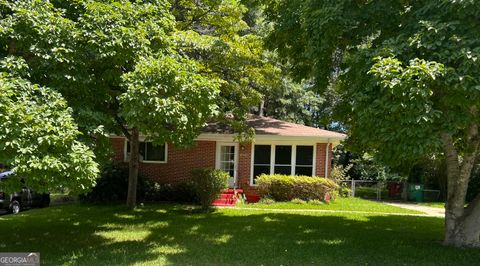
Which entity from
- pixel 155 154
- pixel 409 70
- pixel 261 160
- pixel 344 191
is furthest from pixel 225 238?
pixel 344 191

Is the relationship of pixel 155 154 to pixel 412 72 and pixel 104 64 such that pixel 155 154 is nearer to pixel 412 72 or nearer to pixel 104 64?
pixel 104 64

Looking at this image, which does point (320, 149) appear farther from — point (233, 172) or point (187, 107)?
point (187, 107)

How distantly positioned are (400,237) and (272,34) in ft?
20.8

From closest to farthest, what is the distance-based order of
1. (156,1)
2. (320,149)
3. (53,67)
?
(53,67)
(156,1)
(320,149)

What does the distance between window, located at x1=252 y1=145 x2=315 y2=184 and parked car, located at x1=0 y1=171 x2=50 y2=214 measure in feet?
28.5

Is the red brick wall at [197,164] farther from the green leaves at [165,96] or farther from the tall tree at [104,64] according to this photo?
the green leaves at [165,96]

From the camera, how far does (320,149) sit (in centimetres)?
1922

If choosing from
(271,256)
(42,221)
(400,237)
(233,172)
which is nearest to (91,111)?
(271,256)

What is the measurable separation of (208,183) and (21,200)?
721 centimetres

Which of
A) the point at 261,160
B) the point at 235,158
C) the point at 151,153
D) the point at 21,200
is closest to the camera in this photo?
the point at 21,200

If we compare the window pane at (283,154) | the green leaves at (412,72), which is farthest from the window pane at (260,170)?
the green leaves at (412,72)

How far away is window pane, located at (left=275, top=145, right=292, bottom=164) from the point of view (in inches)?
770

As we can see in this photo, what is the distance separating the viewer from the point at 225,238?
10492mm

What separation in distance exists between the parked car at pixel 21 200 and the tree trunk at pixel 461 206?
1264 centimetres
